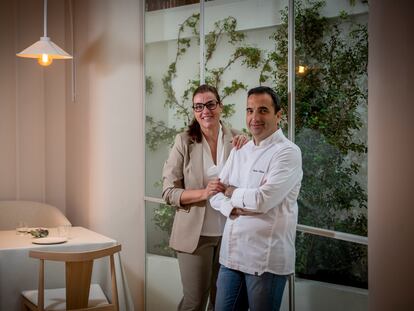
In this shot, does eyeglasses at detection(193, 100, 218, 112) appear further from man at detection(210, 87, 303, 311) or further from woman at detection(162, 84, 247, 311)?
man at detection(210, 87, 303, 311)

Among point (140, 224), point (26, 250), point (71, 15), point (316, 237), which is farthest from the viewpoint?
point (71, 15)

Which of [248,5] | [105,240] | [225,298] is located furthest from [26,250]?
[248,5]

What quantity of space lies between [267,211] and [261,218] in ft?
0.17

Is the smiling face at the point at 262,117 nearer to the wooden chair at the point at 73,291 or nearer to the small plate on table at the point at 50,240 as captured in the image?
the wooden chair at the point at 73,291

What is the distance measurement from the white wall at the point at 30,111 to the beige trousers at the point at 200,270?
2.31 m

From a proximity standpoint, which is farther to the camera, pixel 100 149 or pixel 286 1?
pixel 100 149

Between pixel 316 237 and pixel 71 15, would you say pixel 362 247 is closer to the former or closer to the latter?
pixel 316 237

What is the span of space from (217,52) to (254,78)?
47cm

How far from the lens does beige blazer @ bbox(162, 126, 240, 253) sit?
376 centimetres

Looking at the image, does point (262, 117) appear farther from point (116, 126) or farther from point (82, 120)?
point (82, 120)

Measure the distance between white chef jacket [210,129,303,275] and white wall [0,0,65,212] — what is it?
284 centimetres

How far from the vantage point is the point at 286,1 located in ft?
12.1

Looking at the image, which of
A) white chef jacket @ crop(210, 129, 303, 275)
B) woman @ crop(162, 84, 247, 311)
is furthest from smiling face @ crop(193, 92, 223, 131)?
white chef jacket @ crop(210, 129, 303, 275)

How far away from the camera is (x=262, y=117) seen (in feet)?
10.8
